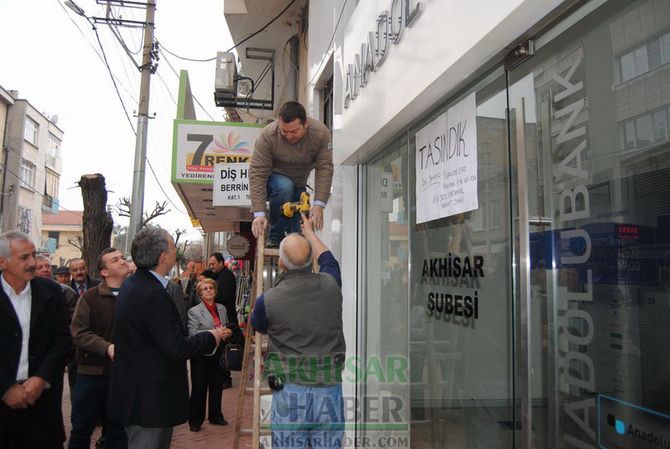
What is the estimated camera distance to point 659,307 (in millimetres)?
2041

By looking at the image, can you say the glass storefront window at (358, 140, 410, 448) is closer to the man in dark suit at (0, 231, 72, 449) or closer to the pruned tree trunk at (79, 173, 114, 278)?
the man in dark suit at (0, 231, 72, 449)

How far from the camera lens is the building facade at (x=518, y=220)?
6.93 feet

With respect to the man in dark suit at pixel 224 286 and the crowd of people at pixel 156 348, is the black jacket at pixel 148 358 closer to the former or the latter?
the crowd of people at pixel 156 348

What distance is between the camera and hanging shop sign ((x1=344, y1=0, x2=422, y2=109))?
3.48 m

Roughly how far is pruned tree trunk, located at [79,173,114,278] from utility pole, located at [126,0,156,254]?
1.72 meters

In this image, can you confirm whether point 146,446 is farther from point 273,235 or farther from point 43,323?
point 273,235

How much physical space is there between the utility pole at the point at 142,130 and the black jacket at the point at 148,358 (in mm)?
8990

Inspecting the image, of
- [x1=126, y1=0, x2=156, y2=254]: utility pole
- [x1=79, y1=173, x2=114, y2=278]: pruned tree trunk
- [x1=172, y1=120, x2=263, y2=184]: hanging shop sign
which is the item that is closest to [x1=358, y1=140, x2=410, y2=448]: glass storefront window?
[x1=172, y1=120, x2=263, y2=184]: hanging shop sign

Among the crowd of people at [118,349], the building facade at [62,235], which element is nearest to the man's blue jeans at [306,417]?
the crowd of people at [118,349]

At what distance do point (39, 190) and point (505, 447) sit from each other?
4363 centimetres

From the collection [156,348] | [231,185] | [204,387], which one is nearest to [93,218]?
[231,185]

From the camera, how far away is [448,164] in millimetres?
3387

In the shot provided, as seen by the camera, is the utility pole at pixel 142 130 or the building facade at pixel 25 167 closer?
the utility pole at pixel 142 130

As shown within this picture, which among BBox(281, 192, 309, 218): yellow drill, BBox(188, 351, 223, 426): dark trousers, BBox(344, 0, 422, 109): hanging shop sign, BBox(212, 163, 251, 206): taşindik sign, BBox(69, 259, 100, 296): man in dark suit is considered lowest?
BBox(188, 351, 223, 426): dark trousers
